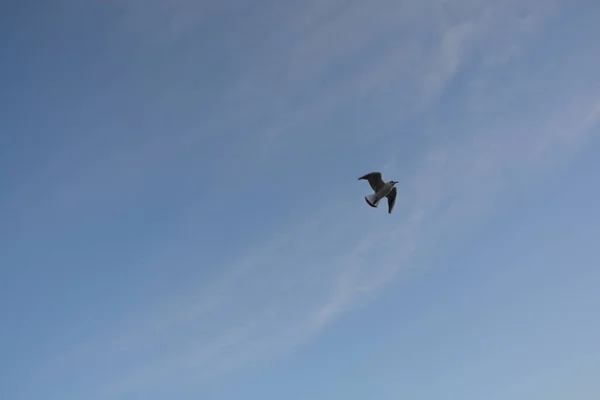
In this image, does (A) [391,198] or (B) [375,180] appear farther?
(A) [391,198]

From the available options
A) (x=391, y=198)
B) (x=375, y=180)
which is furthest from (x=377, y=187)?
(x=391, y=198)

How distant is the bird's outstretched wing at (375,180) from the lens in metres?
44.7

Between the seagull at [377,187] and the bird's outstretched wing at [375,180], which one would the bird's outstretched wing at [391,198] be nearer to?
the seagull at [377,187]

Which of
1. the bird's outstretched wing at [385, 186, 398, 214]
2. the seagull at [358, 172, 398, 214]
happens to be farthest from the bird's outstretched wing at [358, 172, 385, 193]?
the bird's outstretched wing at [385, 186, 398, 214]

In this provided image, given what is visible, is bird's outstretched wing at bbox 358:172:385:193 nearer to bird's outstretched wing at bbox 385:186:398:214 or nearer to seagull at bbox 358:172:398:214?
seagull at bbox 358:172:398:214

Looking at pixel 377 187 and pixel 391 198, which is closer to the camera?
pixel 377 187

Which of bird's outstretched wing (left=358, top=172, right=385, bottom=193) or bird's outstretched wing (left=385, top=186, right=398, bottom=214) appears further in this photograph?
bird's outstretched wing (left=385, top=186, right=398, bottom=214)

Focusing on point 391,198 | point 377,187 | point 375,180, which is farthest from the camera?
point 391,198

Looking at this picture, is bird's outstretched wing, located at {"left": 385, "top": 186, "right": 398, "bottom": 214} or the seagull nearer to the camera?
the seagull

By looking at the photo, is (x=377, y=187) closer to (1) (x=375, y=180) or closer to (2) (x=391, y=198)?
(1) (x=375, y=180)

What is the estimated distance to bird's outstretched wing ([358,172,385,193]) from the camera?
44688 mm

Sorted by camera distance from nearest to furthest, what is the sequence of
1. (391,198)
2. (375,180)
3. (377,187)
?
(375,180), (377,187), (391,198)

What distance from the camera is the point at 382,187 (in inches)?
1816

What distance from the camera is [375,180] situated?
45.3 meters
